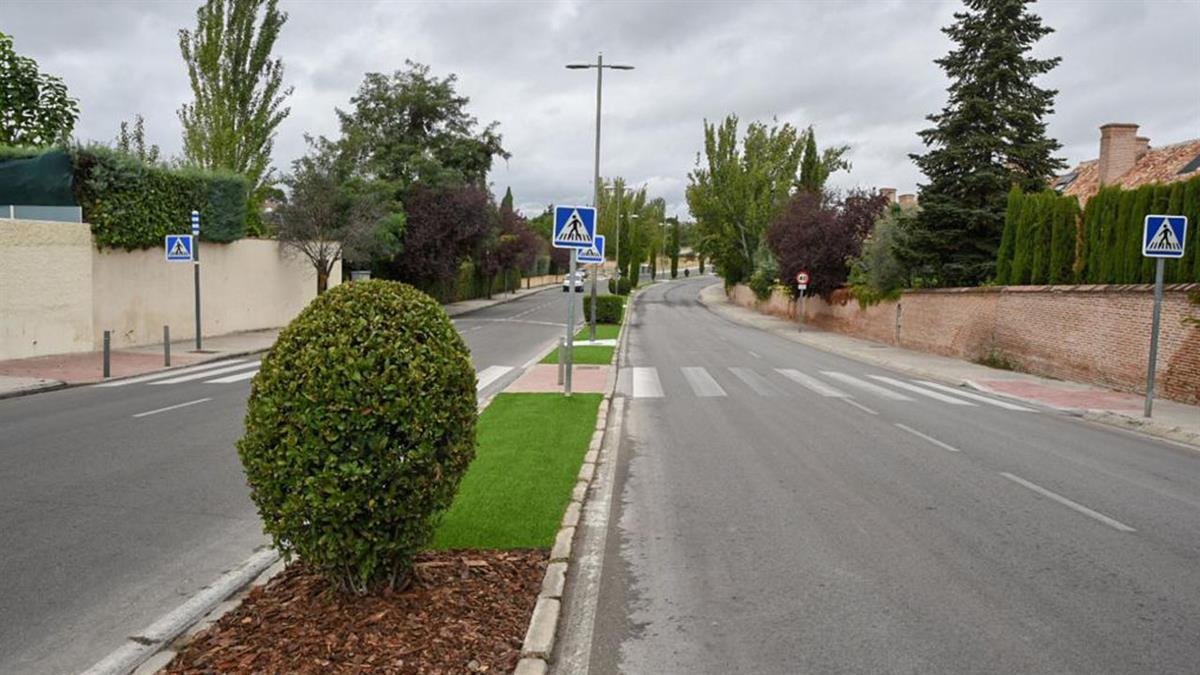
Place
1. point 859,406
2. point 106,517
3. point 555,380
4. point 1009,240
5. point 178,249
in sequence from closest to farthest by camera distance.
Answer: point 106,517, point 859,406, point 555,380, point 178,249, point 1009,240

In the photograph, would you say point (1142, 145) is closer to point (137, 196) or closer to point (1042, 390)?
point (1042, 390)

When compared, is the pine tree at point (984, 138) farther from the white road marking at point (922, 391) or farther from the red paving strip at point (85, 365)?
the red paving strip at point (85, 365)

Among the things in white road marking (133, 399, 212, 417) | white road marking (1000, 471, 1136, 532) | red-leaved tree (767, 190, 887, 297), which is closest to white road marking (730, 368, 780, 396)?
white road marking (1000, 471, 1136, 532)

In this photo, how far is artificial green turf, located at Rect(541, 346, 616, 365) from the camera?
21156mm

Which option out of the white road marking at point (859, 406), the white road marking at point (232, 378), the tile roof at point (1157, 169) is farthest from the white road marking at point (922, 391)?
the tile roof at point (1157, 169)

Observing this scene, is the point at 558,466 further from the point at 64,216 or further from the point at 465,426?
the point at 64,216

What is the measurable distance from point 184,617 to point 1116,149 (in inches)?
1503

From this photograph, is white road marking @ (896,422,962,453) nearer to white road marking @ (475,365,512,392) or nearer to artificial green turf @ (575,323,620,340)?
white road marking @ (475,365,512,392)

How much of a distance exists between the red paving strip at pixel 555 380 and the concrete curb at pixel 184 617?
924cm

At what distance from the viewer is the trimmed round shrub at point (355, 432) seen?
13.7 feet

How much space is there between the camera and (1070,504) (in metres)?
7.88

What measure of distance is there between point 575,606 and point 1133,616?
132 inches

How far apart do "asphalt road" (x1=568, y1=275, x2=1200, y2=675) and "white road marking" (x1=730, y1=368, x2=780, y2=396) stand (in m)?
3.46

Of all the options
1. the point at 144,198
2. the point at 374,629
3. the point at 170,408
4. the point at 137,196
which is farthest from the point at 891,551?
the point at 144,198
